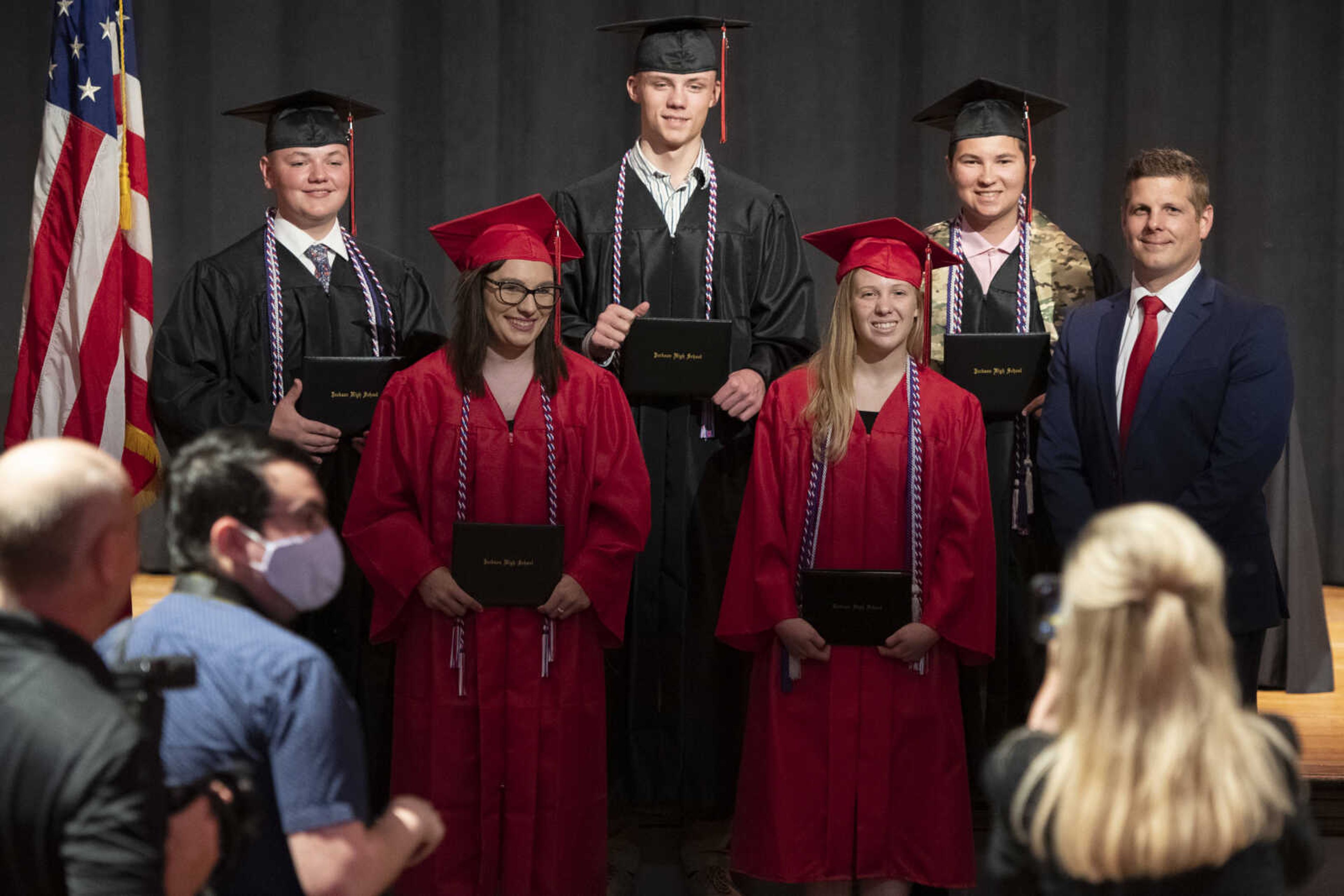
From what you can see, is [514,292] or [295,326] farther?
[295,326]

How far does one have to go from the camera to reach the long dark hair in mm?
3557

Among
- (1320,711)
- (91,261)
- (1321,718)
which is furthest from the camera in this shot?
(1320,711)

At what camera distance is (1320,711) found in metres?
4.60

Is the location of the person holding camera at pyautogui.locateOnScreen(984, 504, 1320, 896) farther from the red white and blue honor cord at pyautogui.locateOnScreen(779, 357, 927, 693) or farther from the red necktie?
the red necktie

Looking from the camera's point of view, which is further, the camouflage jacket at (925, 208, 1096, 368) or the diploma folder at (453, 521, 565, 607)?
the camouflage jacket at (925, 208, 1096, 368)

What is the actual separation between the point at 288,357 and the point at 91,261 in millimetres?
800

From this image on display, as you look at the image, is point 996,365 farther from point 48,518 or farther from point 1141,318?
point 48,518

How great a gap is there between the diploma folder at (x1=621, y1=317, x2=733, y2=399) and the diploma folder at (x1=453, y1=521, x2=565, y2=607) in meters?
0.62

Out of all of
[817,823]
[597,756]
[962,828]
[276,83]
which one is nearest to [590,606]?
[597,756]

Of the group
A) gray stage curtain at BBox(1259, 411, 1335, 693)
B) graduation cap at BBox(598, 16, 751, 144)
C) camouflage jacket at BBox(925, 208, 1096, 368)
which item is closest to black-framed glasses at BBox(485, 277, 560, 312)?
graduation cap at BBox(598, 16, 751, 144)

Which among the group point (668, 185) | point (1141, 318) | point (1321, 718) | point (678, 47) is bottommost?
point (1321, 718)

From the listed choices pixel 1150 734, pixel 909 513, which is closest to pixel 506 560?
pixel 909 513

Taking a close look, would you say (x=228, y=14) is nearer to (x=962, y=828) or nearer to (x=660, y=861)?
(x=660, y=861)

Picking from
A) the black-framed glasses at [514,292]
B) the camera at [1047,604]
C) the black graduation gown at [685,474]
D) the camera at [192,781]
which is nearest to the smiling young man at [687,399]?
the black graduation gown at [685,474]
